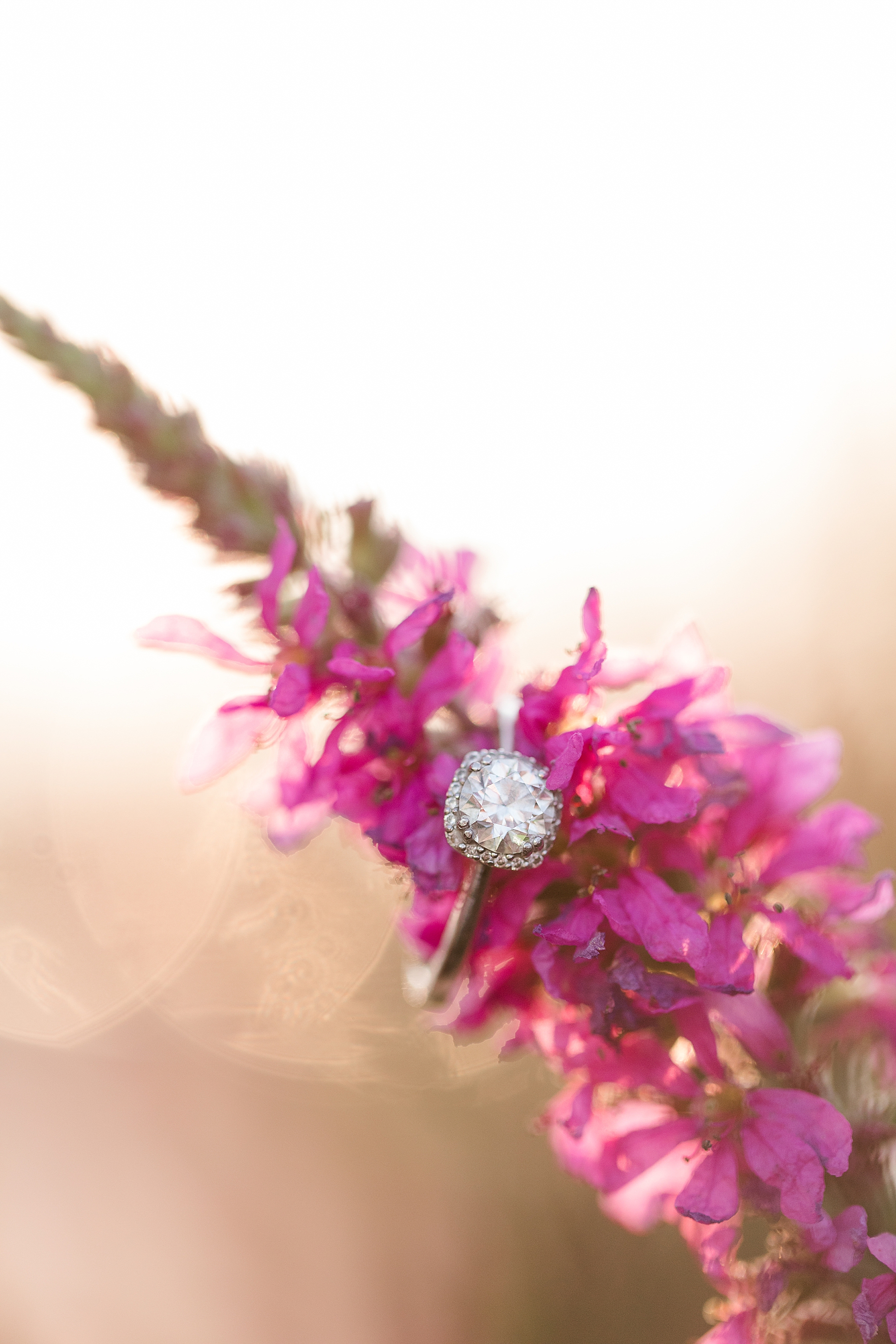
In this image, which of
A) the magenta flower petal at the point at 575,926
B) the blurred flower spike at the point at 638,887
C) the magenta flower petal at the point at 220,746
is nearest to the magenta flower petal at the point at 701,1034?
the blurred flower spike at the point at 638,887

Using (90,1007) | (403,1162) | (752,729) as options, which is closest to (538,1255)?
(403,1162)

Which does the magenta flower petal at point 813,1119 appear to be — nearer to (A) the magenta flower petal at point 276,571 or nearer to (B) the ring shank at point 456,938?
(B) the ring shank at point 456,938

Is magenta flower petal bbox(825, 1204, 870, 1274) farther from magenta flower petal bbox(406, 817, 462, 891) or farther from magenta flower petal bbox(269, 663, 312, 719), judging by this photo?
magenta flower petal bbox(269, 663, 312, 719)

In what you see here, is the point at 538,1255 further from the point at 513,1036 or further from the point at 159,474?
the point at 159,474

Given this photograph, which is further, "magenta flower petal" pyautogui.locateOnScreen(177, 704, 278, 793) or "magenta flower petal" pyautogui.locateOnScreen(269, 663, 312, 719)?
"magenta flower petal" pyautogui.locateOnScreen(177, 704, 278, 793)

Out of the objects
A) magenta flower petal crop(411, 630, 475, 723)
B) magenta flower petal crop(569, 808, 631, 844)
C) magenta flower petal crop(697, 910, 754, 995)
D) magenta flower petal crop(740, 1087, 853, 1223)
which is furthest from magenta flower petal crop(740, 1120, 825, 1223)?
magenta flower petal crop(411, 630, 475, 723)

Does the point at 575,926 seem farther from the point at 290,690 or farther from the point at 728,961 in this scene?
the point at 290,690

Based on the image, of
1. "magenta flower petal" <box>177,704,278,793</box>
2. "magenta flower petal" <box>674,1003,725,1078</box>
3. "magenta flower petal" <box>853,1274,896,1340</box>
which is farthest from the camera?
"magenta flower petal" <box>177,704,278,793</box>
